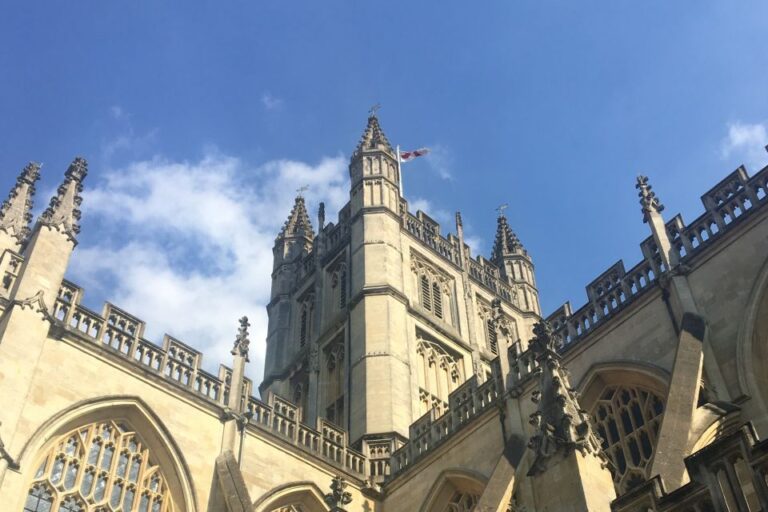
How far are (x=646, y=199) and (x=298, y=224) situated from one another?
19.8m

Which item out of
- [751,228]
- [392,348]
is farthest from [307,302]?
[751,228]

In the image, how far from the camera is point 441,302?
28.1m

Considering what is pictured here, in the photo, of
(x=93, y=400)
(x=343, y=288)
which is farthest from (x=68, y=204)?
(x=343, y=288)

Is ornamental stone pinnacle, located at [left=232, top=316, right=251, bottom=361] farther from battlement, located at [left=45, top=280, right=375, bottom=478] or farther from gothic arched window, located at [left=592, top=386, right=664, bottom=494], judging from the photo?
gothic arched window, located at [left=592, top=386, right=664, bottom=494]

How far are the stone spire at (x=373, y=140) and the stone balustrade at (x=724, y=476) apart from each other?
23898mm

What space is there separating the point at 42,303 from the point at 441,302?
15360mm

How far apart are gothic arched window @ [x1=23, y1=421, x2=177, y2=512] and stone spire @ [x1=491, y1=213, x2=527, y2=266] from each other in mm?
20973

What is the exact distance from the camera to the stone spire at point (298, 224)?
33750 millimetres

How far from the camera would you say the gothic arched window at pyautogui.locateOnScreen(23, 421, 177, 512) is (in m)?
14.1

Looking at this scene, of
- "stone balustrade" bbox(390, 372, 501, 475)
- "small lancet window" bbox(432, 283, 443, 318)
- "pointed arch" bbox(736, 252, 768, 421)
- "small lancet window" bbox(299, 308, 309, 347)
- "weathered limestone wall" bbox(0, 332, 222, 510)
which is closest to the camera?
"pointed arch" bbox(736, 252, 768, 421)

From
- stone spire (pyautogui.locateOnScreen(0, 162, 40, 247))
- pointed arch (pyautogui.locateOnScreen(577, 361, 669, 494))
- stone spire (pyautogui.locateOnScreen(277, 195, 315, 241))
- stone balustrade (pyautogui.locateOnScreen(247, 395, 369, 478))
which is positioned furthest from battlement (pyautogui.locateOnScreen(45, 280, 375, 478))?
stone spire (pyautogui.locateOnScreen(277, 195, 315, 241))

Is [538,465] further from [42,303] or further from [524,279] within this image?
[524,279]

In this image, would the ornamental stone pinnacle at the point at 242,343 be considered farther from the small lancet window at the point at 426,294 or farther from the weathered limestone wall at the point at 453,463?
the small lancet window at the point at 426,294

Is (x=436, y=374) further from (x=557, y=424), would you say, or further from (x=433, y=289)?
(x=557, y=424)
